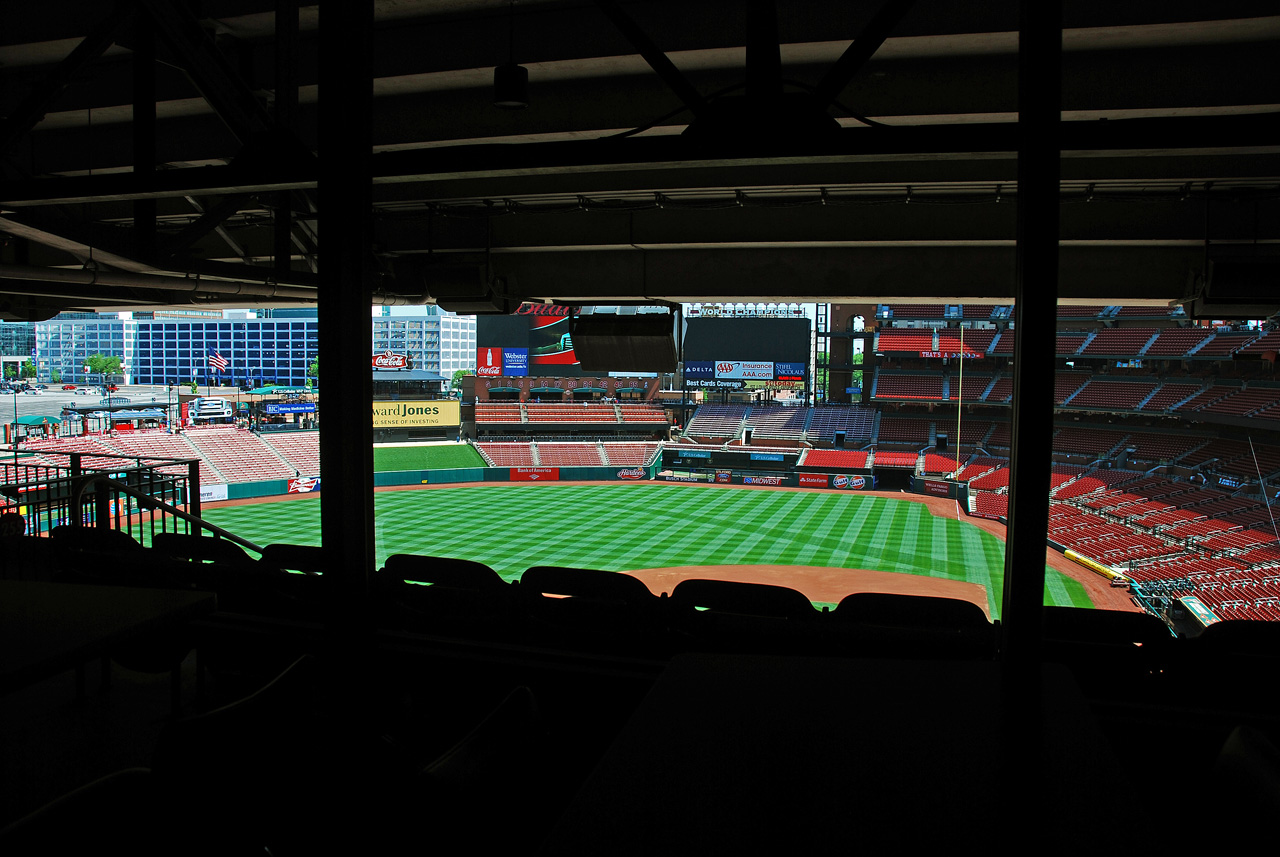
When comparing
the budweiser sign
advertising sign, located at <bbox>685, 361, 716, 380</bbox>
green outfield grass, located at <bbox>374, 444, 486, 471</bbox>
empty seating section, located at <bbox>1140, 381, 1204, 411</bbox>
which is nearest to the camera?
empty seating section, located at <bbox>1140, 381, 1204, 411</bbox>

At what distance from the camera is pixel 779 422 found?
37.2 meters

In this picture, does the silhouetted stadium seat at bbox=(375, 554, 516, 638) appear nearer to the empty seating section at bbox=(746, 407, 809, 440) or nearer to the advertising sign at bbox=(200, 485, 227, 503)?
the advertising sign at bbox=(200, 485, 227, 503)

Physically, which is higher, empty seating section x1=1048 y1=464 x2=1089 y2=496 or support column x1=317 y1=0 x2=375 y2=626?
support column x1=317 y1=0 x2=375 y2=626

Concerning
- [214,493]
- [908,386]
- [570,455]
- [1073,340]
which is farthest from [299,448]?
[1073,340]

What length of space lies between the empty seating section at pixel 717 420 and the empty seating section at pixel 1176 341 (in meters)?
Result: 17.7

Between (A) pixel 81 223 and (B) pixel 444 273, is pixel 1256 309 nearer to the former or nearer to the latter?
(B) pixel 444 273

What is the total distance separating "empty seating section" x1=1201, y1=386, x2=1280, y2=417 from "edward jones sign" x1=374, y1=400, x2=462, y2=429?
104 ft

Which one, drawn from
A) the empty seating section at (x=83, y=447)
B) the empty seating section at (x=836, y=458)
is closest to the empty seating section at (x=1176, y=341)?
the empty seating section at (x=836, y=458)

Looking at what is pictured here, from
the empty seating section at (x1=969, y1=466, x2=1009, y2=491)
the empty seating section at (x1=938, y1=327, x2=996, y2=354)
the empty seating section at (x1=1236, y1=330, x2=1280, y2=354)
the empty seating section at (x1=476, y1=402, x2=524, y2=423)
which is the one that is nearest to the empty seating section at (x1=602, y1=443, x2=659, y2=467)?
the empty seating section at (x1=476, y1=402, x2=524, y2=423)

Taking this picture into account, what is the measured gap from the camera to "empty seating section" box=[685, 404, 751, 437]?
1471 inches

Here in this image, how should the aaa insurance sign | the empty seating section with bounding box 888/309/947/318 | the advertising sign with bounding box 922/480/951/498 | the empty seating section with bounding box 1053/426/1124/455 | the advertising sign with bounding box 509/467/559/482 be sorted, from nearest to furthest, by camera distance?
1. the advertising sign with bounding box 922/480/951/498
2. the empty seating section with bounding box 1053/426/1124/455
3. the advertising sign with bounding box 509/467/559/482
4. the empty seating section with bounding box 888/309/947/318
5. the aaa insurance sign

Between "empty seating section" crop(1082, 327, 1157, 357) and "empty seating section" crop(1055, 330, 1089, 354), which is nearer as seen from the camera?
"empty seating section" crop(1082, 327, 1157, 357)

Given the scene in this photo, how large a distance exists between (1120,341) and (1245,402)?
7.71 metres

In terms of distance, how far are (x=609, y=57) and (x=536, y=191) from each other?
2.07 metres
